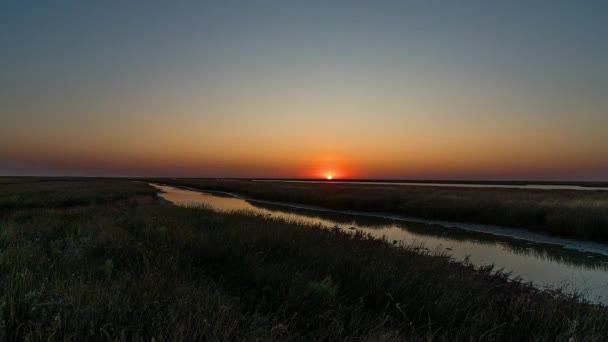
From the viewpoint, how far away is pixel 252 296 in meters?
4.59

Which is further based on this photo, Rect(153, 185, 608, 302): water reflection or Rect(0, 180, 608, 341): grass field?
Rect(153, 185, 608, 302): water reflection

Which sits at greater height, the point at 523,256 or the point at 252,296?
the point at 252,296

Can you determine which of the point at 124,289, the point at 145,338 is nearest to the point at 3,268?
the point at 124,289

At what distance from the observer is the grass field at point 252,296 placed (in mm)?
3082

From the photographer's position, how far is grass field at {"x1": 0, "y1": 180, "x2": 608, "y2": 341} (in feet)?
10.1

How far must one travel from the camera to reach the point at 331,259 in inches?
275

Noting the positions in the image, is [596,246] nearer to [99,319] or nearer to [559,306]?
[559,306]

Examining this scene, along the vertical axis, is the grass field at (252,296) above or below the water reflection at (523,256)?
above

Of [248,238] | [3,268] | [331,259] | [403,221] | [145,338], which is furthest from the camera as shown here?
[403,221]

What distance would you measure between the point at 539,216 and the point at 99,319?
79.2 feet

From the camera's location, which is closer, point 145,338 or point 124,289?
point 145,338

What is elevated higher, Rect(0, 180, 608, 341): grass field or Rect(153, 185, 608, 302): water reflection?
Rect(0, 180, 608, 341): grass field

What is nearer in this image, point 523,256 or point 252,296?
point 252,296

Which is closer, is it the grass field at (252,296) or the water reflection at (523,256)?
the grass field at (252,296)
